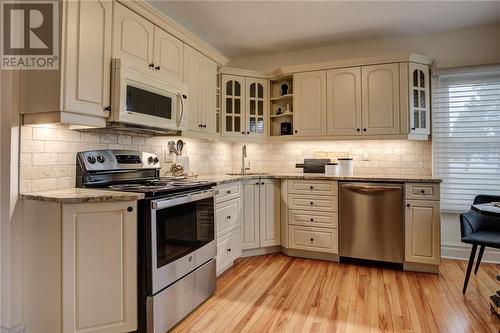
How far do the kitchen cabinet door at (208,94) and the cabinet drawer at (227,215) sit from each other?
845 mm

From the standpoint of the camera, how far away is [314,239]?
334cm

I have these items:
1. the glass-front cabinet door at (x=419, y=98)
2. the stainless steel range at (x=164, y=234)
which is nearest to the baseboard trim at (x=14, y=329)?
the stainless steel range at (x=164, y=234)

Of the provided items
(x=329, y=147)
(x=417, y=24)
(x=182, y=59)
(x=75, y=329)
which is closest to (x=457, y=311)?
(x=329, y=147)

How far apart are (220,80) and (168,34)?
112cm

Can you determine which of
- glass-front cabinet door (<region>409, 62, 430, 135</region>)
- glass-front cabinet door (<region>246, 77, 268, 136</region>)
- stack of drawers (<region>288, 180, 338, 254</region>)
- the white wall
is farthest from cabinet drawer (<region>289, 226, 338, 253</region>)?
the white wall

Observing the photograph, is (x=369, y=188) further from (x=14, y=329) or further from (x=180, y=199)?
(x=14, y=329)

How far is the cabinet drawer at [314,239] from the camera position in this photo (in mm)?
3262

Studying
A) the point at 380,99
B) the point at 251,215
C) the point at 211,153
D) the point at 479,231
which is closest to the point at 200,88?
the point at 211,153

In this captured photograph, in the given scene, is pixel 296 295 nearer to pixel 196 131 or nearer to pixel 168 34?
pixel 196 131

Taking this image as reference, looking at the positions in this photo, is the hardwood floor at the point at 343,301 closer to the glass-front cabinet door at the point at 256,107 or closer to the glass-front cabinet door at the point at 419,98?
the glass-front cabinet door at the point at 419,98

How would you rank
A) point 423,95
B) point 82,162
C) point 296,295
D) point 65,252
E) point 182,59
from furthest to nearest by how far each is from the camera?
point 423,95, point 182,59, point 296,295, point 82,162, point 65,252

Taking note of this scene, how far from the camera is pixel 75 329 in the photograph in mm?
1690

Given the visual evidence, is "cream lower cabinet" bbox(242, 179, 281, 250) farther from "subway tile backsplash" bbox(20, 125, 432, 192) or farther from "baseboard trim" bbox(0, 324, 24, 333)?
"baseboard trim" bbox(0, 324, 24, 333)

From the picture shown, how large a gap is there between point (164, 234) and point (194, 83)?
168cm
